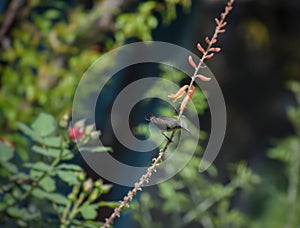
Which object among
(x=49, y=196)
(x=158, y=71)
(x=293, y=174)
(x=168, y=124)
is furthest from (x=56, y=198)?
(x=293, y=174)

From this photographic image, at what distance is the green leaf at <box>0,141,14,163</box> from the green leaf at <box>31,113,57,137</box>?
51 millimetres

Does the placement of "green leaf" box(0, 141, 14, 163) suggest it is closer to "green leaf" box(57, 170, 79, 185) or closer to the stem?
"green leaf" box(57, 170, 79, 185)

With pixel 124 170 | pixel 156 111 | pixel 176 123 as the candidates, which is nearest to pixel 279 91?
pixel 156 111

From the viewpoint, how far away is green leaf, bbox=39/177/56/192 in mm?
753

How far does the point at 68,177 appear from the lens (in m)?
0.72

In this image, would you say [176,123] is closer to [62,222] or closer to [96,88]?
[62,222]

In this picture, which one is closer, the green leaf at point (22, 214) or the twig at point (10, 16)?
the green leaf at point (22, 214)

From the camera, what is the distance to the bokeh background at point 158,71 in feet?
4.14

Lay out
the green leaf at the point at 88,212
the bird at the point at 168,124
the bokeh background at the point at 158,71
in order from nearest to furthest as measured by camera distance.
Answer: the bird at the point at 168,124, the green leaf at the point at 88,212, the bokeh background at the point at 158,71

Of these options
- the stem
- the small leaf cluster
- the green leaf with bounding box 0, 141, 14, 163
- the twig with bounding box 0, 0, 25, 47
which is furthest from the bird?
the stem

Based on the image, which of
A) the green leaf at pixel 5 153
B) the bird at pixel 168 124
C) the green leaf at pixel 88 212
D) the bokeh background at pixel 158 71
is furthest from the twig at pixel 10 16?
the bird at pixel 168 124

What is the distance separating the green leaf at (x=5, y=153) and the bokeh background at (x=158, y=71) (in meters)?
0.20

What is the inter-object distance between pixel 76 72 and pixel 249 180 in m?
0.50

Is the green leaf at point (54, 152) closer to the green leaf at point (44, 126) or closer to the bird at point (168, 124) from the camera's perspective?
the green leaf at point (44, 126)
